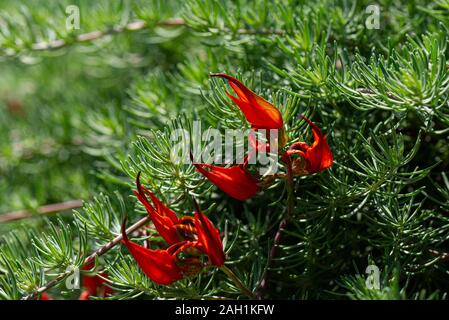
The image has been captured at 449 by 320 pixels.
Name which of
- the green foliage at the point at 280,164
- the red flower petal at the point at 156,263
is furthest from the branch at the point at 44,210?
the red flower petal at the point at 156,263

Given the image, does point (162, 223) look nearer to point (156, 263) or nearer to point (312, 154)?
point (156, 263)

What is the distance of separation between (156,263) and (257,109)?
0.15m

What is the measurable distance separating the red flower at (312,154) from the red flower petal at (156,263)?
5.1 inches

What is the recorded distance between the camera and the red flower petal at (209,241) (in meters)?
0.51

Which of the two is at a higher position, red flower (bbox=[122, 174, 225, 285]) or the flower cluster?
the flower cluster

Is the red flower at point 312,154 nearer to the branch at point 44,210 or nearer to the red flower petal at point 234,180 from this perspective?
the red flower petal at point 234,180

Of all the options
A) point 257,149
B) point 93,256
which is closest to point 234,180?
point 257,149

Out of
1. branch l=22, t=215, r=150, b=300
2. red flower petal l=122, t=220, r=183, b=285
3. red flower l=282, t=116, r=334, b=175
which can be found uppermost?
red flower l=282, t=116, r=334, b=175

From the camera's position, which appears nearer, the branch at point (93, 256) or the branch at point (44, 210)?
the branch at point (93, 256)

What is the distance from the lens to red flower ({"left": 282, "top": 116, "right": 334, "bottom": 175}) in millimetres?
517

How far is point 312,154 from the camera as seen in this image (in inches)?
20.5

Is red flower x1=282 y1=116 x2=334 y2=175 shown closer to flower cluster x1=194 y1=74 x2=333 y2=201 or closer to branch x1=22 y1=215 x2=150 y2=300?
flower cluster x1=194 y1=74 x2=333 y2=201

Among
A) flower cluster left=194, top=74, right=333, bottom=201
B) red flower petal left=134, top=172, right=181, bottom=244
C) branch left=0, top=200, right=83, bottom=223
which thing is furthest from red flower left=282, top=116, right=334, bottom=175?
branch left=0, top=200, right=83, bottom=223

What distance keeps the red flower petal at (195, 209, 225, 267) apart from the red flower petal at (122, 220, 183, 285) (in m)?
0.03
